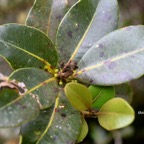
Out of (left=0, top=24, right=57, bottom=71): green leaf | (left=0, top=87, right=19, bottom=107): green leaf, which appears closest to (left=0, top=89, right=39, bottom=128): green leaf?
(left=0, top=87, right=19, bottom=107): green leaf

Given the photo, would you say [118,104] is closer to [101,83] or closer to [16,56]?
[101,83]

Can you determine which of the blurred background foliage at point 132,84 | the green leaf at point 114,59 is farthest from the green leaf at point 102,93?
the blurred background foliage at point 132,84

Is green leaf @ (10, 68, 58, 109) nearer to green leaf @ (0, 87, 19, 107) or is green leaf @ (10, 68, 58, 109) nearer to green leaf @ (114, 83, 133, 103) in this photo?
green leaf @ (0, 87, 19, 107)

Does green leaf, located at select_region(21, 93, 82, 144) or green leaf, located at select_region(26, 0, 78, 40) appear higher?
green leaf, located at select_region(26, 0, 78, 40)

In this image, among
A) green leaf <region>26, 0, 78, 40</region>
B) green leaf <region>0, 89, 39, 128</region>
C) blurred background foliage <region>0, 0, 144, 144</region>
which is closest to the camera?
green leaf <region>0, 89, 39, 128</region>

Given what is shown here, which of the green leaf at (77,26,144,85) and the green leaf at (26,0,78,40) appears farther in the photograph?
the green leaf at (26,0,78,40)

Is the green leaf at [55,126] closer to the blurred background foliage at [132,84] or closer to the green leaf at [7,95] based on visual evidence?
the green leaf at [7,95]

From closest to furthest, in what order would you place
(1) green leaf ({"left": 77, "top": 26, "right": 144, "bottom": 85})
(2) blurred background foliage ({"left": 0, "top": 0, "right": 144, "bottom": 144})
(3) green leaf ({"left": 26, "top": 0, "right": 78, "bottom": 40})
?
(1) green leaf ({"left": 77, "top": 26, "right": 144, "bottom": 85}) < (3) green leaf ({"left": 26, "top": 0, "right": 78, "bottom": 40}) < (2) blurred background foliage ({"left": 0, "top": 0, "right": 144, "bottom": 144})

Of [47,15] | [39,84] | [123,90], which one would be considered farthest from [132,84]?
[39,84]
